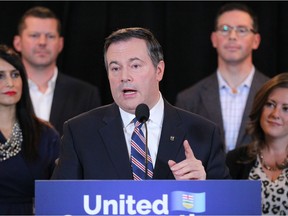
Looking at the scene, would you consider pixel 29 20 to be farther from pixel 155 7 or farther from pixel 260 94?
pixel 260 94

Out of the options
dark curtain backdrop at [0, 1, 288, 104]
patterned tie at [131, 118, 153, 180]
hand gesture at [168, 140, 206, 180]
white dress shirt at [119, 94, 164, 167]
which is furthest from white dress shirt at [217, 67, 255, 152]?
hand gesture at [168, 140, 206, 180]

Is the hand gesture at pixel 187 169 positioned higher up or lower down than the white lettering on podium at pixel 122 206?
higher up

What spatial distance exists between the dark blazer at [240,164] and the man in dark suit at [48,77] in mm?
1122

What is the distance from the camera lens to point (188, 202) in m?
1.97

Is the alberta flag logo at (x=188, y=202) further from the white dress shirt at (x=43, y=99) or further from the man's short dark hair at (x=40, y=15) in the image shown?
the man's short dark hair at (x=40, y=15)

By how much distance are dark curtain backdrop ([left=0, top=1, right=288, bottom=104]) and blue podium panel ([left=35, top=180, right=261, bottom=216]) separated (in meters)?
2.71

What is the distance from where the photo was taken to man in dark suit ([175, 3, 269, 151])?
400 cm

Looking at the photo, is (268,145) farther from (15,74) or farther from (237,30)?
(15,74)

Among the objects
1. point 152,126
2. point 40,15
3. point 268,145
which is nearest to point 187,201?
point 152,126

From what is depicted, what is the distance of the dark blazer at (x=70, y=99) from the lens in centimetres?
404

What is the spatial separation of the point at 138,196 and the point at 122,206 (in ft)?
0.18

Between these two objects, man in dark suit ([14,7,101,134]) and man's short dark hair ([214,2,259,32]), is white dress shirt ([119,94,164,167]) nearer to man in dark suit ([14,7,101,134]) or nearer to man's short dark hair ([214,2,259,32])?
man in dark suit ([14,7,101,134])

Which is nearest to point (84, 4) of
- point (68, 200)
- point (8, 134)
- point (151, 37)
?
point (8, 134)

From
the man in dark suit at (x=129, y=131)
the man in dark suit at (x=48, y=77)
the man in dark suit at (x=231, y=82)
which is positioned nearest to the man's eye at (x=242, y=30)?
the man in dark suit at (x=231, y=82)
